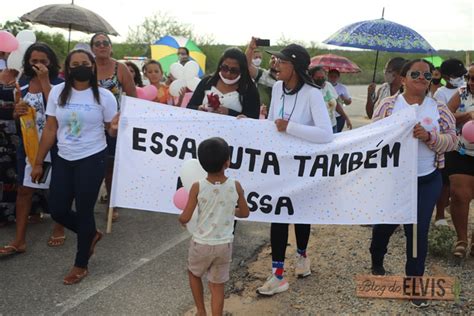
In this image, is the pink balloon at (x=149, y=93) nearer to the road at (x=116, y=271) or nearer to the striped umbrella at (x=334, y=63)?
the road at (x=116, y=271)

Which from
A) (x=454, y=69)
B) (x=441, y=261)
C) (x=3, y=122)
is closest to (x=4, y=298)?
(x=3, y=122)

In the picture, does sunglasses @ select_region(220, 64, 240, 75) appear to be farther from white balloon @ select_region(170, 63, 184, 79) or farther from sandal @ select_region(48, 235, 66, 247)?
white balloon @ select_region(170, 63, 184, 79)

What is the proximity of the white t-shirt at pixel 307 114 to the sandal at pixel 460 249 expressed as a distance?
6.18 feet

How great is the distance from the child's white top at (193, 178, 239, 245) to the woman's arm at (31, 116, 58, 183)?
1.68 m

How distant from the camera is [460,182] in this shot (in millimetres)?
4922

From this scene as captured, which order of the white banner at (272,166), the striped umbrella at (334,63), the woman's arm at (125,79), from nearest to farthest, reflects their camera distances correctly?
the white banner at (272,166), the woman's arm at (125,79), the striped umbrella at (334,63)

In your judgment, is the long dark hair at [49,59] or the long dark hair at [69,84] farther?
the long dark hair at [49,59]

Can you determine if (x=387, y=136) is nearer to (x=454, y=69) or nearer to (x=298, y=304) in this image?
(x=298, y=304)

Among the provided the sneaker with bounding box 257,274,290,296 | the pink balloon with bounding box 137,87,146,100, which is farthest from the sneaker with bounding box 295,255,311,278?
the pink balloon with bounding box 137,87,146,100

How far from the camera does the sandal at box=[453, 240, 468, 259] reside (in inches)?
193

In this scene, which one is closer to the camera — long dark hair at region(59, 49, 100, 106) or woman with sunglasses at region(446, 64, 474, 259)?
long dark hair at region(59, 49, 100, 106)

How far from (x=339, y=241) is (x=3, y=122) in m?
3.71

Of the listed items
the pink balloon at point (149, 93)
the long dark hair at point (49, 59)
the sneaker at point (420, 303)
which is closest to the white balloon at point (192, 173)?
the sneaker at point (420, 303)

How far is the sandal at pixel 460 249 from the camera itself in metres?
4.91
